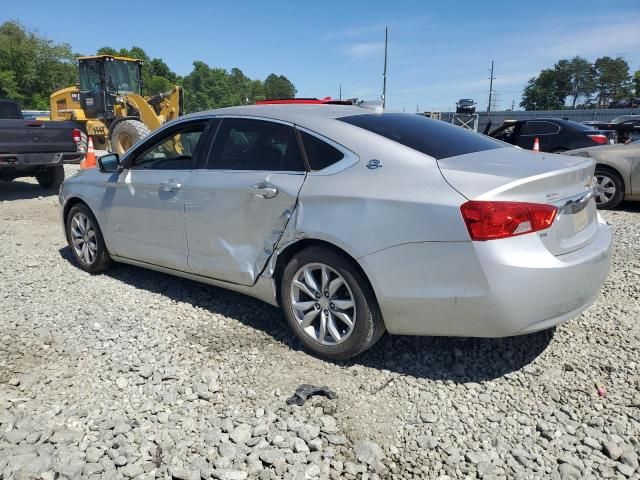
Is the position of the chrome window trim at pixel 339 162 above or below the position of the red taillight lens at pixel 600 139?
below

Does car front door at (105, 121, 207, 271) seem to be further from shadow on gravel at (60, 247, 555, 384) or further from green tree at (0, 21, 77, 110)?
green tree at (0, 21, 77, 110)

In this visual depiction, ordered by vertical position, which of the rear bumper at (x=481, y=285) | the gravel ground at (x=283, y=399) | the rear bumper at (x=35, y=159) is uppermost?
the rear bumper at (x=35, y=159)

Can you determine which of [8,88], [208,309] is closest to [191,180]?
[208,309]

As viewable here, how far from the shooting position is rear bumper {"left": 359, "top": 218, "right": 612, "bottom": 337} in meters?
2.60

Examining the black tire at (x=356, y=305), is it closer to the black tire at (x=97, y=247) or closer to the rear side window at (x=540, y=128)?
the black tire at (x=97, y=247)

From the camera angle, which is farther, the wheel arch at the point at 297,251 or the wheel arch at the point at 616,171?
the wheel arch at the point at 616,171

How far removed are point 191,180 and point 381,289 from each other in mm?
1832

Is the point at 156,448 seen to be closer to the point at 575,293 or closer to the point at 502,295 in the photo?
the point at 502,295

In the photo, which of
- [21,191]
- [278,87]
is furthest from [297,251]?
Answer: [278,87]

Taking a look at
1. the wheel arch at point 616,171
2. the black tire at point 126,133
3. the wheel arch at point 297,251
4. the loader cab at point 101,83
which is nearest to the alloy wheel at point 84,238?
the wheel arch at point 297,251

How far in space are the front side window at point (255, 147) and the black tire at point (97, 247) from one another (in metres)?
1.73

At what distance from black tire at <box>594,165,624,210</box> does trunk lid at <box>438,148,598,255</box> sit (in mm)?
5512

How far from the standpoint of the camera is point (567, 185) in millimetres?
2889

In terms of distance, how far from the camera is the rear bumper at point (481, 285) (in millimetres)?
2604
